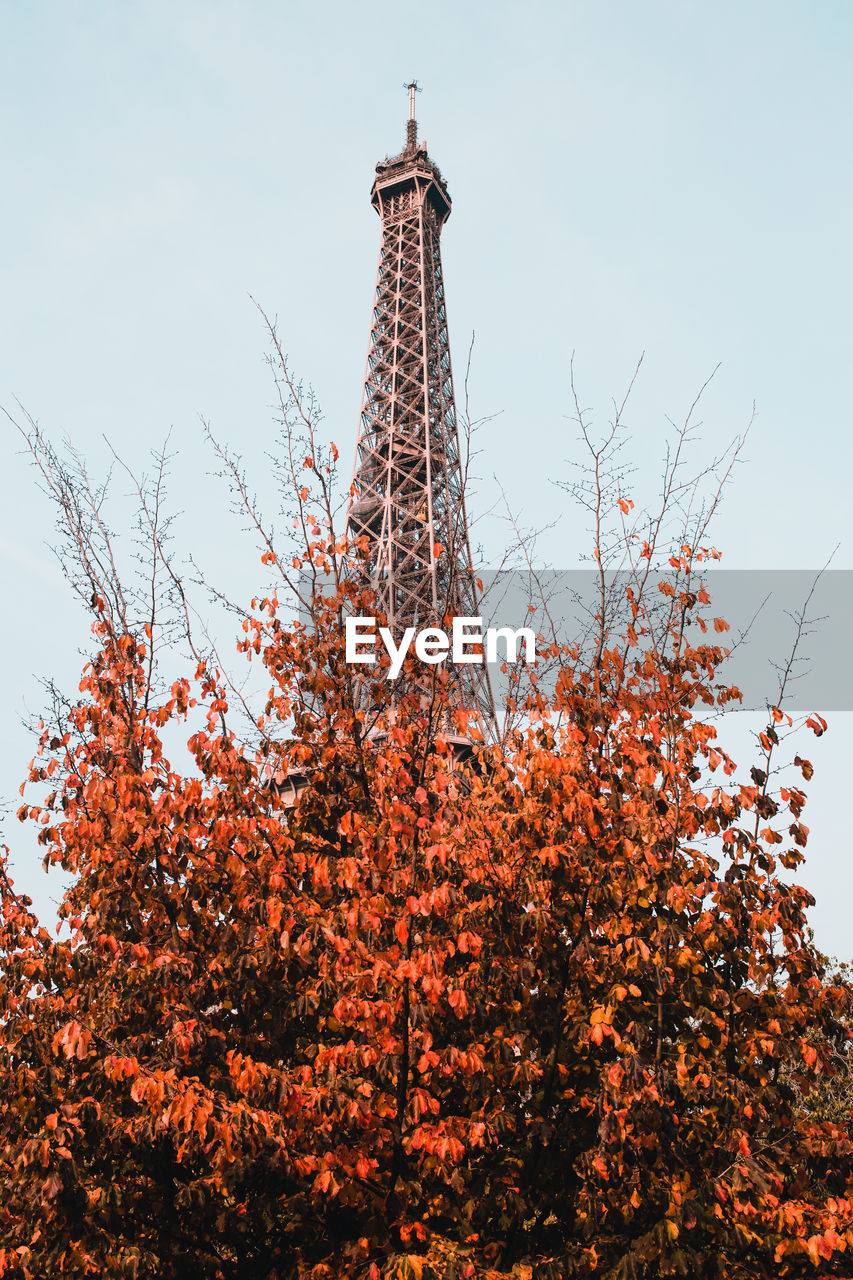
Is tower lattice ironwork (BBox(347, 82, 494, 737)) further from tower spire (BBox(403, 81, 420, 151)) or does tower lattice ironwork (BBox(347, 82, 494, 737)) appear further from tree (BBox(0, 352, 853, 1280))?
tree (BBox(0, 352, 853, 1280))

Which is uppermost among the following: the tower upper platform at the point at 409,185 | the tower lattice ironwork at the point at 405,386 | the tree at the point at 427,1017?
the tower upper platform at the point at 409,185

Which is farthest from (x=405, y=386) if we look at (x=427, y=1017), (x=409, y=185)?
(x=427, y=1017)

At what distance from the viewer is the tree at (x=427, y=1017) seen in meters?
6.79

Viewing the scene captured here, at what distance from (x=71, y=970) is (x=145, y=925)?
0.95 meters

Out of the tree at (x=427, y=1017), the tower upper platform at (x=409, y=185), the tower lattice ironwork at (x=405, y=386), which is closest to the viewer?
the tree at (x=427, y=1017)

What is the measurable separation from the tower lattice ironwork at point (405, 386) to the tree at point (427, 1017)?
34.8m

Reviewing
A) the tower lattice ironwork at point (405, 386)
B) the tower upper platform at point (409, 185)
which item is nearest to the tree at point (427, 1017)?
the tower lattice ironwork at point (405, 386)

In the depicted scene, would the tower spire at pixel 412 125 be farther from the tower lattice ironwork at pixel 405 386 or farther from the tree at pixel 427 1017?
the tree at pixel 427 1017

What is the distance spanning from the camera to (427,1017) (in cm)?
684

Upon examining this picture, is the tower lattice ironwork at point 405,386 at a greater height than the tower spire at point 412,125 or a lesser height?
lesser

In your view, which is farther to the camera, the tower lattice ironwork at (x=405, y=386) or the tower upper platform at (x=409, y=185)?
the tower upper platform at (x=409, y=185)

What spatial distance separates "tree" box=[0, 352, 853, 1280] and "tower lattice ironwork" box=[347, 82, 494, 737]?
34.8 meters

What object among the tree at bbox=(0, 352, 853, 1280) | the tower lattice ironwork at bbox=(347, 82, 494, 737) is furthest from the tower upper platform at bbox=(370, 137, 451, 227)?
the tree at bbox=(0, 352, 853, 1280)

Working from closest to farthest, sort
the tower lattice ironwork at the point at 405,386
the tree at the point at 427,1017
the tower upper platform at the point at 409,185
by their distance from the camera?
the tree at the point at 427,1017 → the tower lattice ironwork at the point at 405,386 → the tower upper platform at the point at 409,185
